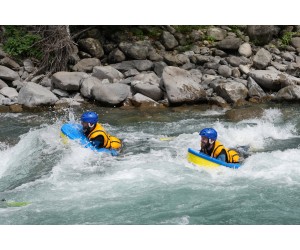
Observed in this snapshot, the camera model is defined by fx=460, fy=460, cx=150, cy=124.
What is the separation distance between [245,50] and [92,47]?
515 centimetres

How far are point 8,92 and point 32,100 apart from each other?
1140 millimetres

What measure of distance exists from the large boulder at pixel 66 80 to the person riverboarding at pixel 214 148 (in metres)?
6.27

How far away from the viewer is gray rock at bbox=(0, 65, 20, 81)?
1380 cm

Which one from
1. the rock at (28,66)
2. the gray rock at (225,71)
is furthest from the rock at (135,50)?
the rock at (28,66)

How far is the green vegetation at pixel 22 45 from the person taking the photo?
15039mm

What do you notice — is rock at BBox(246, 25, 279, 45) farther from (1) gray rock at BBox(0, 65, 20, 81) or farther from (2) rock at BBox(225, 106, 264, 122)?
(1) gray rock at BBox(0, 65, 20, 81)

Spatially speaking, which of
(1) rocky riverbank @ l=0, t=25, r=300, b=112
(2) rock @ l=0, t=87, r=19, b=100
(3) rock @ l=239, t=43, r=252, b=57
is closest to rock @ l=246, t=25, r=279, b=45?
(1) rocky riverbank @ l=0, t=25, r=300, b=112

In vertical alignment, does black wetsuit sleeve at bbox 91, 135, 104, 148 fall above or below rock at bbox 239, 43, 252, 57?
below

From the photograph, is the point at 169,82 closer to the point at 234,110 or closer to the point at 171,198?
→ the point at 234,110

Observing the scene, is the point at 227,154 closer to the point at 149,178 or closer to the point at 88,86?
the point at 149,178

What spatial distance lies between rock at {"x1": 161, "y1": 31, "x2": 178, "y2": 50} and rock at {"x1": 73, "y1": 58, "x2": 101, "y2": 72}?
2528mm

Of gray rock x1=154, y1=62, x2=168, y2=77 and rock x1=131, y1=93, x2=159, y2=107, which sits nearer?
rock x1=131, y1=93, x2=159, y2=107

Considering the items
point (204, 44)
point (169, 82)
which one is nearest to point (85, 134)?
point (169, 82)

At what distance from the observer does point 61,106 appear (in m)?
12.6
